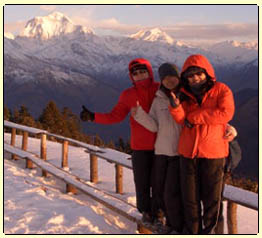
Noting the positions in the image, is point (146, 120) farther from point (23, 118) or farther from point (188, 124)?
point (23, 118)

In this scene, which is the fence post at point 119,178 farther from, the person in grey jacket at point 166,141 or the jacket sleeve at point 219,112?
the jacket sleeve at point 219,112

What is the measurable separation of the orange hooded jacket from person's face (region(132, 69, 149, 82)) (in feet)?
1.84

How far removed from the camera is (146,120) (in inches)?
149

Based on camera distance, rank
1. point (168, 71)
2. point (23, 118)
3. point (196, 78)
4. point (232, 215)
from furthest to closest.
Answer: point (23, 118) < point (232, 215) < point (168, 71) < point (196, 78)

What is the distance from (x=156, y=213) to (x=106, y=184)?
345 cm

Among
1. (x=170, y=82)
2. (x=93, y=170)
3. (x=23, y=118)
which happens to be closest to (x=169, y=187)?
(x=170, y=82)

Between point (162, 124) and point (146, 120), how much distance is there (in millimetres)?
170

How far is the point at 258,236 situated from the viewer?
3.81m

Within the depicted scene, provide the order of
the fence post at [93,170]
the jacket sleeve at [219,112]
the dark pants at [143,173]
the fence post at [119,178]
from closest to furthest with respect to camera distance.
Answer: the jacket sleeve at [219,112] < the dark pants at [143,173] < the fence post at [119,178] < the fence post at [93,170]

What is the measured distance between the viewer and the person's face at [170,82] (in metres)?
3.60

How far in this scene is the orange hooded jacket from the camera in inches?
131

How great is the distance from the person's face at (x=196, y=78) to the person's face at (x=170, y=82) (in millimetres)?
185

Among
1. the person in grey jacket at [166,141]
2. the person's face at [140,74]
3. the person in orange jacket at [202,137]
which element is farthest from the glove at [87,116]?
the person in orange jacket at [202,137]

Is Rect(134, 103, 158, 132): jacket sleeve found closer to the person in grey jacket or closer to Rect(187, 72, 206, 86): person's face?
the person in grey jacket
